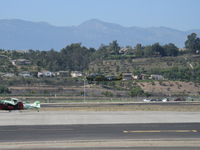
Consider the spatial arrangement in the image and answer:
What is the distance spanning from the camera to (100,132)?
1083 inches

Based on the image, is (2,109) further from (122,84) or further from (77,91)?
(122,84)

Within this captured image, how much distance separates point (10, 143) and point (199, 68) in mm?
84648

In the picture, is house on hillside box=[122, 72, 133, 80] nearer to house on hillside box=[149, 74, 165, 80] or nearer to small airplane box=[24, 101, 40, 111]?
house on hillside box=[149, 74, 165, 80]

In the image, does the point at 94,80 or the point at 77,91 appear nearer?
the point at 77,91

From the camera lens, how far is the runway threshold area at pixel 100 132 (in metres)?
25.6

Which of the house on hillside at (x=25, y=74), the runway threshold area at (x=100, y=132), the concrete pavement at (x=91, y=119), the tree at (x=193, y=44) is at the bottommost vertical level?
the runway threshold area at (x=100, y=132)

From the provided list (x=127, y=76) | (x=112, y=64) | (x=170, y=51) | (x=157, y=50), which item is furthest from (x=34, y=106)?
(x=170, y=51)

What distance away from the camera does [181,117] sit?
117 ft

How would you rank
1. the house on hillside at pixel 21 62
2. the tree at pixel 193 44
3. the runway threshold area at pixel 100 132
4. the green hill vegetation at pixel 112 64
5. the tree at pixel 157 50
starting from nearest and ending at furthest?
1. the runway threshold area at pixel 100 132
2. the green hill vegetation at pixel 112 64
3. the house on hillside at pixel 21 62
4. the tree at pixel 157 50
5. the tree at pixel 193 44

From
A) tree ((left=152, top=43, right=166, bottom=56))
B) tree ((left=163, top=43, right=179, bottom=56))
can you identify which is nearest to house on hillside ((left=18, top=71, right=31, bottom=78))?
tree ((left=152, top=43, right=166, bottom=56))

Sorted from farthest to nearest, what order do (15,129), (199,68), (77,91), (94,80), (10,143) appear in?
(199,68) → (94,80) → (77,91) → (15,129) → (10,143)

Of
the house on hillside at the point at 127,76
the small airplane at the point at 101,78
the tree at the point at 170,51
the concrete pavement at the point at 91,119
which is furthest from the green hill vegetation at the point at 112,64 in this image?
the concrete pavement at the point at 91,119

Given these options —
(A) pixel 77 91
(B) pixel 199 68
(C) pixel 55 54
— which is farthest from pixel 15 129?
(C) pixel 55 54

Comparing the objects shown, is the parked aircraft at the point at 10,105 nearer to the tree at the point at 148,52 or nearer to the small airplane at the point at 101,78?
the small airplane at the point at 101,78
